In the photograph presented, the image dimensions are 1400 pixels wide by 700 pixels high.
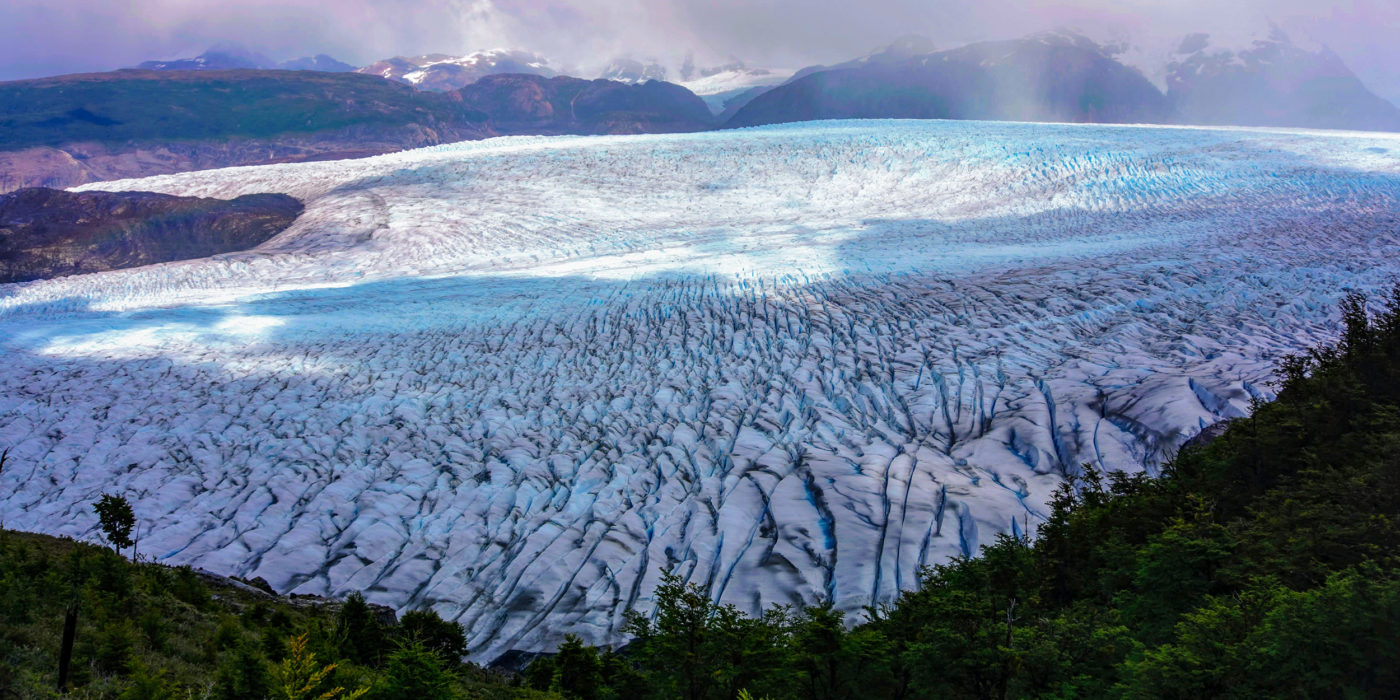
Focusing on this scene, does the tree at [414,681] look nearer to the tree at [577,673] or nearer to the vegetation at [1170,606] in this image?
the vegetation at [1170,606]

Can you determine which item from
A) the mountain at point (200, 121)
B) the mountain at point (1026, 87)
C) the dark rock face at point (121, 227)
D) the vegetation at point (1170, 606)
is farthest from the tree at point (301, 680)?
the mountain at point (1026, 87)

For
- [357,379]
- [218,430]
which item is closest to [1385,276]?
[357,379]

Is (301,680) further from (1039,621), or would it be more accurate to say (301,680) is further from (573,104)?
(573,104)

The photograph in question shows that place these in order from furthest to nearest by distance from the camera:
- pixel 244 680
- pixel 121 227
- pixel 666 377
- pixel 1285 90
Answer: pixel 1285 90 < pixel 121 227 < pixel 666 377 < pixel 244 680

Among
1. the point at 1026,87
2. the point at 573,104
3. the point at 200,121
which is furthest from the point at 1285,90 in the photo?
Result: the point at 200,121

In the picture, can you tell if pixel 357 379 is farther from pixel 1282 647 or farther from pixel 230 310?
pixel 1282 647
